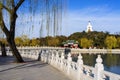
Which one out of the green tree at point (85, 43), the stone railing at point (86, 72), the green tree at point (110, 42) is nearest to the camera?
the stone railing at point (86, 72)

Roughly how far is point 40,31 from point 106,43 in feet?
391

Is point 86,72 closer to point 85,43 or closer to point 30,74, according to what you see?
point 30,74

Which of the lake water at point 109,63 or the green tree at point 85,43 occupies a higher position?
the green tree at point 85,43

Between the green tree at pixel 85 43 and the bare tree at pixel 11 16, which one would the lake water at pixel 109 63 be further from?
the green tree at pixel 85 43

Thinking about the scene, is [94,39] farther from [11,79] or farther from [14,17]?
[11,79]

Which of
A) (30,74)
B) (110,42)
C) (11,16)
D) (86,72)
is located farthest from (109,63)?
(110,42)

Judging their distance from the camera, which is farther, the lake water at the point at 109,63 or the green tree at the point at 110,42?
the green tree at the point at 110,42

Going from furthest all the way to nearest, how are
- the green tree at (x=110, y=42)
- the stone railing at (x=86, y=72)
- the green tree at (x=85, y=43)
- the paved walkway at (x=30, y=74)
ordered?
the green tree at (x=85, y=43), the green tree at (x=110, y=42), the paved walkway at (x=30, y=74), the stone railing at (x=86, y=72)

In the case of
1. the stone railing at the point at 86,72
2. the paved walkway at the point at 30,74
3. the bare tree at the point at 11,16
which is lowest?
the paved walkway at the point at 30,74

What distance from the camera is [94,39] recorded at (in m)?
138

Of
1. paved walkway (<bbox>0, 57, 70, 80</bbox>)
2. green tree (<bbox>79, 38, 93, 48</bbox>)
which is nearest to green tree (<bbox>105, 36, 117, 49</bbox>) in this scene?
green tree (<bbox>79, 38, 93, 48</bbox>)

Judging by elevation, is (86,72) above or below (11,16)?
below

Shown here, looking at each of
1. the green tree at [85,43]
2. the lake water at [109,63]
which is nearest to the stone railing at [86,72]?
the lake water at [109,63]

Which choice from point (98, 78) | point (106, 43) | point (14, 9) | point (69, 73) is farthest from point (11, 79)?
point (106, 43)
